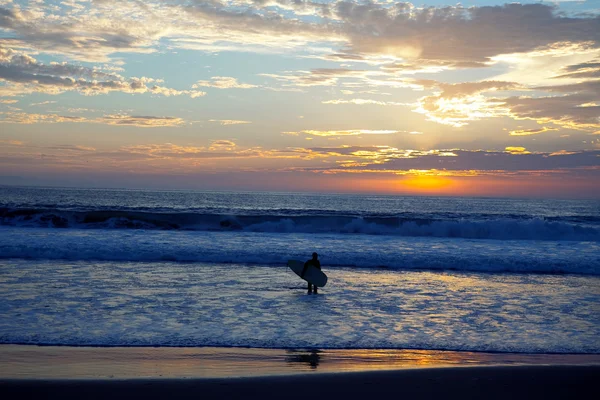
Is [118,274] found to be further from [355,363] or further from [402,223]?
[402,223]

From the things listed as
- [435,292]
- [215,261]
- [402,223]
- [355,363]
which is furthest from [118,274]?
[402,223]

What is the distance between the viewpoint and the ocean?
8.48 metres

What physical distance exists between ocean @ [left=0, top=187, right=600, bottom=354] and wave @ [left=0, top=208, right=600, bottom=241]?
4380 millimetres

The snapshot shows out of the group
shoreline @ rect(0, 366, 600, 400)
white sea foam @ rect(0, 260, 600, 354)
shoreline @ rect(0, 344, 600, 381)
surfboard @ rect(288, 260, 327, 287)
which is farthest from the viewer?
surfboard @ rect(288, 260, 327, 287)

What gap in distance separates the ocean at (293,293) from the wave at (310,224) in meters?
4.38

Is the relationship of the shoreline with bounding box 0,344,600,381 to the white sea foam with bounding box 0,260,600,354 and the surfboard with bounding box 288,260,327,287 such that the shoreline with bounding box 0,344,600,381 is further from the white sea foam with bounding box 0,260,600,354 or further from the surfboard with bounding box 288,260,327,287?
the surfboard with bounding box 288,260,327,287

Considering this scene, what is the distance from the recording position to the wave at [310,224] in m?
31.3

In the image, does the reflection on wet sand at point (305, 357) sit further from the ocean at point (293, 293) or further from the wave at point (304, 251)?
the wave at point (304, 251)

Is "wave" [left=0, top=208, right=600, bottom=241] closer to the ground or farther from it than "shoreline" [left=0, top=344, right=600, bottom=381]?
farther from it

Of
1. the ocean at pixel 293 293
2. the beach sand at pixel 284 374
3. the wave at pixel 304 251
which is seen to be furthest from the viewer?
the wave at pixel 304 251

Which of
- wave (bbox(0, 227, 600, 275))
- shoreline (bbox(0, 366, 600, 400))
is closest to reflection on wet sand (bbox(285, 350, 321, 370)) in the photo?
shoreline (bbox(0, 366, 600, 400))

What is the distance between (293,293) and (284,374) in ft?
20.2

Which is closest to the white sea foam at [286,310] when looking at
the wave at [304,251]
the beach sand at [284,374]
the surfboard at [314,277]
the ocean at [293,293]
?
the ocean at [293,293]

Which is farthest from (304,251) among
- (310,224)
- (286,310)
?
(310,224)
